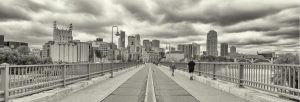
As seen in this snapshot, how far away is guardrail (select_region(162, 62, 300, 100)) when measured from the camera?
9.40 m

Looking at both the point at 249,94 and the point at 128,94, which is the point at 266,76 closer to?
the point at 249,94

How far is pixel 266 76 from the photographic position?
1140 centimetres

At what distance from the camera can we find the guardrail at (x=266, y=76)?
940cm

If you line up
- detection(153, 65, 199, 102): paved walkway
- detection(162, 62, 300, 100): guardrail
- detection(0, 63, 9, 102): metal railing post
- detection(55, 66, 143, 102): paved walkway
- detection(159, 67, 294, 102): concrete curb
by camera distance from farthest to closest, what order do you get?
detection(153, 65, 199, 102): paved walkway
detection(55, 66, 143, 102): paved walkway
detection(159, 67, 294, 102): concrete curb
detection(162, 62, 300, 100): guardrail
detection(0, 63, 9, 102): metal railing post

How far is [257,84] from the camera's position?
12328mm

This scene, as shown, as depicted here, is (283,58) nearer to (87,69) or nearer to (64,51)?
(87,69)

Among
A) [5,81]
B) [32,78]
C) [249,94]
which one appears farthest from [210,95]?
[5,81]

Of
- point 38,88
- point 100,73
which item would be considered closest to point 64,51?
point 100,73

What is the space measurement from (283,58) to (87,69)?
14.0m

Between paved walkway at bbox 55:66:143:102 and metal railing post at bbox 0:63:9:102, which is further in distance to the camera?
paved walkway at bbox 55:66:143:102

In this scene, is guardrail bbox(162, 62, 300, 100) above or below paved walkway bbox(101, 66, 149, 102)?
above

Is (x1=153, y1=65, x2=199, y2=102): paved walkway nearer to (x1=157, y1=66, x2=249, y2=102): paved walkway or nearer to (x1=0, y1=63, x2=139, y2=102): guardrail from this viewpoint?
(x1=157, y1=66, x2=249, y2=102): paved walkway

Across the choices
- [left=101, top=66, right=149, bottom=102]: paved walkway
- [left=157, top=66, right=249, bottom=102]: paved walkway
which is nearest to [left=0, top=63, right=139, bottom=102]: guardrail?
[left=101, top=66, right=149, bottom=102]: paved walkway

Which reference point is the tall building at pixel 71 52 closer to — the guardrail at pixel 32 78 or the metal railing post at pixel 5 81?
the guardrail at pixel 32 78
